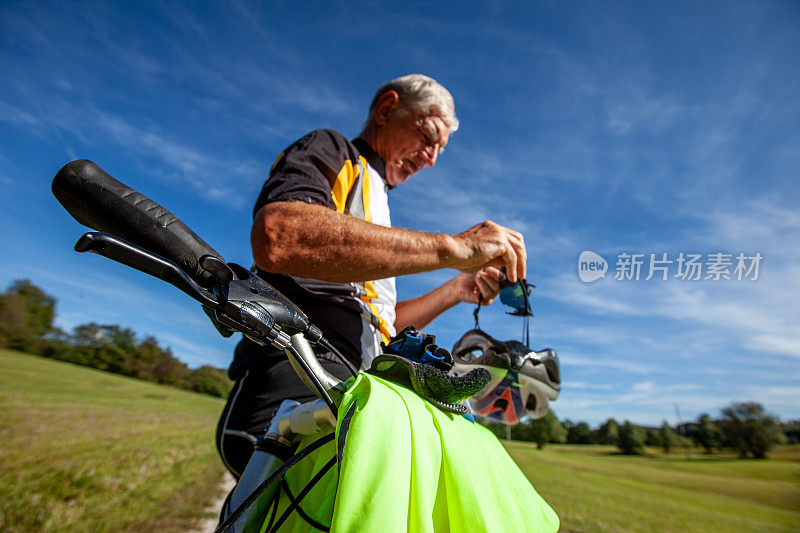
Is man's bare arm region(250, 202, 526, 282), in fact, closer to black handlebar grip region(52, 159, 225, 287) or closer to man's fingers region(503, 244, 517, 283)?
man's fingers region(503, 244, 517, 283)

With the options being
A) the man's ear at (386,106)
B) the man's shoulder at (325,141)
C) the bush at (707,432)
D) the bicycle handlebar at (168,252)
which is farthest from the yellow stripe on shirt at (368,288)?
the bush at (707,432)

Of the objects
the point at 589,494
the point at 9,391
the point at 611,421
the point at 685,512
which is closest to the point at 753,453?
the point at 611,421

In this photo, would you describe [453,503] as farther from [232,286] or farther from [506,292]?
[506,292]

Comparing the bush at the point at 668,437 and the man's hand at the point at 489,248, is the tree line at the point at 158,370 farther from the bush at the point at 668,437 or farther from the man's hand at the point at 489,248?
the man's hand at the point at 489,248

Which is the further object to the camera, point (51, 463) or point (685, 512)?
point (685, 512)

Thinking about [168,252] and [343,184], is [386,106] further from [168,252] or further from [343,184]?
[168,252]

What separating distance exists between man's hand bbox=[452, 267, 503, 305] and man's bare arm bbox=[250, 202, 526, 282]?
621mm

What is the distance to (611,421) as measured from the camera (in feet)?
122

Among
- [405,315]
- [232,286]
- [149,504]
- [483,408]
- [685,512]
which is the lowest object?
[685,512]

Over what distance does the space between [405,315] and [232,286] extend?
1715 mm

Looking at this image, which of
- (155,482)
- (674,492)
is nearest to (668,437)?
(674,492)

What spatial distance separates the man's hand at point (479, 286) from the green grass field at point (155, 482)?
282 inches

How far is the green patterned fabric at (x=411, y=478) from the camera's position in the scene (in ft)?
1.88

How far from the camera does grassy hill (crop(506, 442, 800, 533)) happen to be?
16922 millimetres
